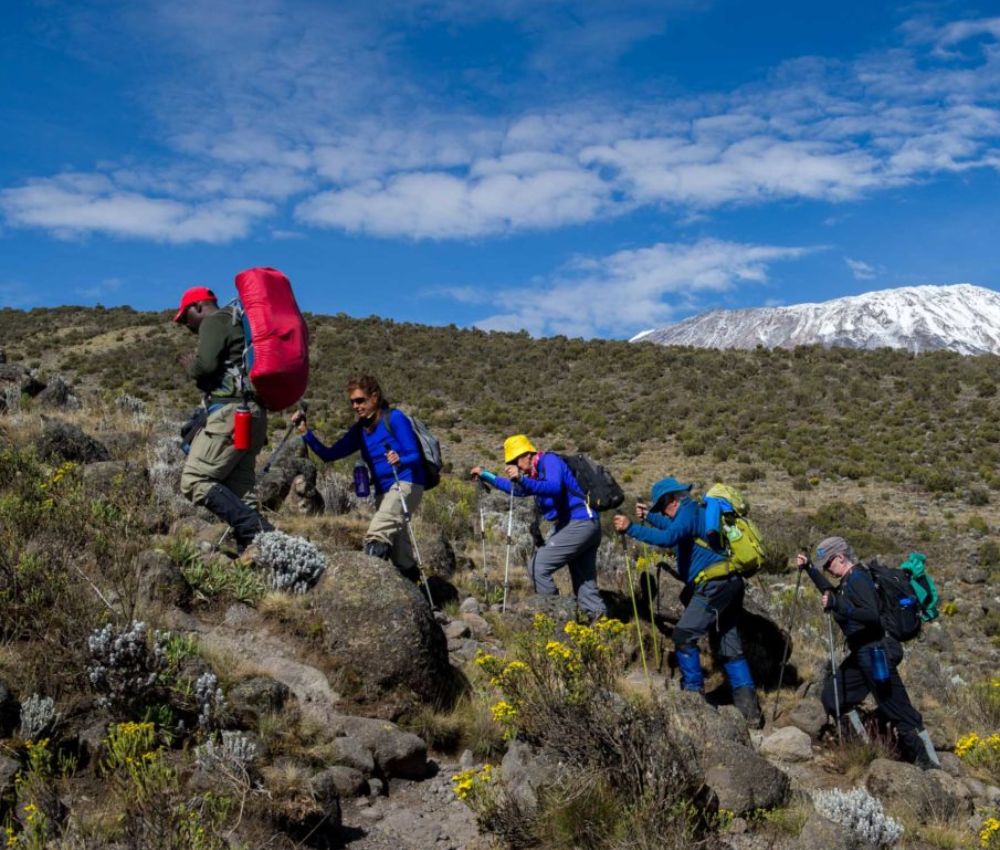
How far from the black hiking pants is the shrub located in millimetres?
1560

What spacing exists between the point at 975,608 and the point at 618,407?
18.6 m

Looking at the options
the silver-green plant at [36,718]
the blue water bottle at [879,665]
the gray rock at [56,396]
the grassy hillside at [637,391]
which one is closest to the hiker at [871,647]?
the blue water bottle at [879,665]

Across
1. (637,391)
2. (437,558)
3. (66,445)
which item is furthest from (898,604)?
(637,391)

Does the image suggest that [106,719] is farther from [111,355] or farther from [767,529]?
[111,355]

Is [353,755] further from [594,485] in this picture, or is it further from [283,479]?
[283,479]

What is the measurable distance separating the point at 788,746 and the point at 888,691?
2.58ft

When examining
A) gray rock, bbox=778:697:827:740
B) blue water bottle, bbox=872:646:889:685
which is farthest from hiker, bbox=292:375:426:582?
blue water bottle, bbox=872:646:889:685

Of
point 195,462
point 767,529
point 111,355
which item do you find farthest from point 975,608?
point 111,355

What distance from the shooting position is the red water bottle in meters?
5.79

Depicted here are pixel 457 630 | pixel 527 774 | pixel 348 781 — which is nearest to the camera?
pixel 527 774

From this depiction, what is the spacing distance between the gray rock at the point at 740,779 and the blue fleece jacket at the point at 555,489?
8.27 ft

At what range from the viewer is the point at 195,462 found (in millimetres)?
5953

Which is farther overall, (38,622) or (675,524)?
(675,524)

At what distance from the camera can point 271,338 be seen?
5.68 metres
